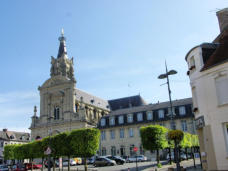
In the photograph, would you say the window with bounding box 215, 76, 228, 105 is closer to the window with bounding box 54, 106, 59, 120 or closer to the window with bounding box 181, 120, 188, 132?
the window with bounding box 181, 120, 188, 132

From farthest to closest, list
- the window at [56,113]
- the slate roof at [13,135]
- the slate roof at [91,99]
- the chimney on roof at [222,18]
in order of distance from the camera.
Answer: the slate roof at [13,135] < the slate roof at [91,99] < the window at [56,113] < the chimney on roof at [222,18]

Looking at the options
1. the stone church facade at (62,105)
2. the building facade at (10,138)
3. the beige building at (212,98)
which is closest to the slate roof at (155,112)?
the stone church facade at (62,105)

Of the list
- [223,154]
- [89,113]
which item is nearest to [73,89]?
[89,113]

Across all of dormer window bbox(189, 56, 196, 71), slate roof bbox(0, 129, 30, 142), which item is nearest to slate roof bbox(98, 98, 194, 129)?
dormer window bbox(189, 56, 196, 71)

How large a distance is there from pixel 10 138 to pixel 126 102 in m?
36.1

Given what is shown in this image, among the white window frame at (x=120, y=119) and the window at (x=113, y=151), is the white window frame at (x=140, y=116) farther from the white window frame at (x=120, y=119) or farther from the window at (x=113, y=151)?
the window at (x=113, y=151)

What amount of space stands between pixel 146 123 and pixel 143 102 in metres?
19.0

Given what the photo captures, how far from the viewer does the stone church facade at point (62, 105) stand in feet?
183

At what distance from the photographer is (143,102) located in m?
65.4

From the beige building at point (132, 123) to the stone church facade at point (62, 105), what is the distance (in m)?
7.04

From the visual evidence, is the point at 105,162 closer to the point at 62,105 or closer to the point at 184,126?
the point at 184,126

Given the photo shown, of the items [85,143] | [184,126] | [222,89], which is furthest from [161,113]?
[222,89]

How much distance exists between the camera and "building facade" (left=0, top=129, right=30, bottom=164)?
6936 cm

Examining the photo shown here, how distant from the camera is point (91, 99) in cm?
6625
